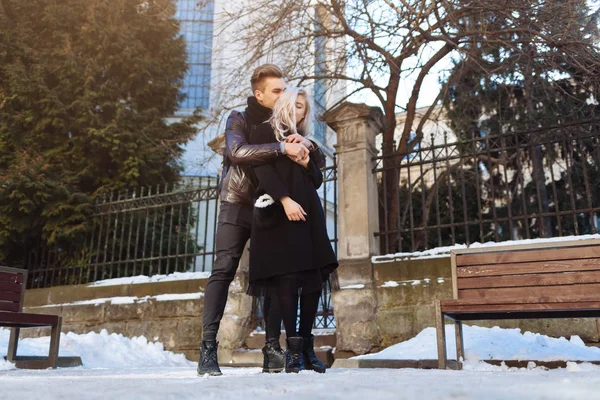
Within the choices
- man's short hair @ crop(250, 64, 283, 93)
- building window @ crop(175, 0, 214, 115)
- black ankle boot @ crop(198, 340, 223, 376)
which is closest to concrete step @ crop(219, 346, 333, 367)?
black ankle boot @ crop(198, 340, 223, 376)

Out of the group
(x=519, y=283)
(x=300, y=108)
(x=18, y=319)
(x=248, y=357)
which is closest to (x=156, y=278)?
(x=248, y=357)

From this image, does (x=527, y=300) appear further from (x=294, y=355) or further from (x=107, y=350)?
(x=107, y=350)

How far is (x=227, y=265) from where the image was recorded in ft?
10.8

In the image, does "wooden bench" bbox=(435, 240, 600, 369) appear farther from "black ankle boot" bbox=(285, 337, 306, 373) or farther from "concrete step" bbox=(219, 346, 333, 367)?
"concrete step" bbox=(219, 346, 333, 367)

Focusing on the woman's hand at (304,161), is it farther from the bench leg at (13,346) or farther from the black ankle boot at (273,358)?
the bench leg at (13,346)

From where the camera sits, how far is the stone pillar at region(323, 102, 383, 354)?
18.3 ft

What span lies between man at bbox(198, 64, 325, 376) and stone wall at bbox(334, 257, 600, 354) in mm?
2367

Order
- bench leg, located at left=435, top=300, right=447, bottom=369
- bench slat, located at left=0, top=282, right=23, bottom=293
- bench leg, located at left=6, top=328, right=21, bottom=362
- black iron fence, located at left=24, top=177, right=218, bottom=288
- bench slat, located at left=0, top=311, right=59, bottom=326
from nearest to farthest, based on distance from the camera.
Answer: bench leg, located at left=435, top=300, right=447, bottom=369 < bench slat, located at left=0, top=311, right=59, bottom=326 < bench leg, located at left=6, top=328, right=21, bottom=362 < bench slat, located at left=0, top=282, right=23, bottom=293 < black iron fence, located at left=24, top=177, right=218, bottom=288

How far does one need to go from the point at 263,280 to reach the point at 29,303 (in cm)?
644

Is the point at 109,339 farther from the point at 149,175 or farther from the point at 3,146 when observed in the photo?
the point at 3,146

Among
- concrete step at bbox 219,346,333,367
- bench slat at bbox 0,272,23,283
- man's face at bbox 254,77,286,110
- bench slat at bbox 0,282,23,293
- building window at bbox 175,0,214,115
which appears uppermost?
building window at bbox 175,0,214,115

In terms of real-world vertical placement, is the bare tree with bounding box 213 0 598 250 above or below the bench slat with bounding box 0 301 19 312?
above

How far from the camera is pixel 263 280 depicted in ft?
10.2

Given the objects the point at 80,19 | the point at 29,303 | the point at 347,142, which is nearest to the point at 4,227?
the point at 29,303
